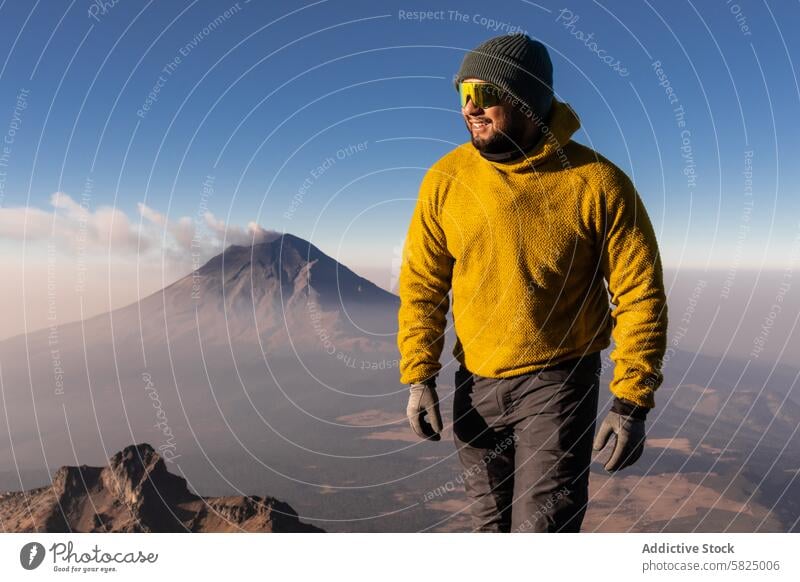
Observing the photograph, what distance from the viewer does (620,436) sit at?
3979mm

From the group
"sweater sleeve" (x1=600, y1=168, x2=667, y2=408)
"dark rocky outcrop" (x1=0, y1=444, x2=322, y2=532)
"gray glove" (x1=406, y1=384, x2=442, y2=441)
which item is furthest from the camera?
"dark rocky outcrop" (x1=0, y1=444, x2=322, y2=532)

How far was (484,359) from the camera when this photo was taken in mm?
4297

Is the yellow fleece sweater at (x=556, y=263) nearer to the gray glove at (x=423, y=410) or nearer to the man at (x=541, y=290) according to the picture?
the man at (x=541, y=290)

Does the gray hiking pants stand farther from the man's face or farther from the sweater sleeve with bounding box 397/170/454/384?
the man's face

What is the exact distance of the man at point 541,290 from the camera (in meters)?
3.99

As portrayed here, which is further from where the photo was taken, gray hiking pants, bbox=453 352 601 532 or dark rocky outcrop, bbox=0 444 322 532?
dark rocky outcrop, bbox=0 444 322 532

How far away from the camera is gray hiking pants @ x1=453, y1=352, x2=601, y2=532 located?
13.1ft

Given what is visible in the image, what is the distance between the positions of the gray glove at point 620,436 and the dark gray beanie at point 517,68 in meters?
1.87

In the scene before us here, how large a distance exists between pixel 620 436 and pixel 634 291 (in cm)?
85

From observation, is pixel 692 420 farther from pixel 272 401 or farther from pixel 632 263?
pixel 632 263

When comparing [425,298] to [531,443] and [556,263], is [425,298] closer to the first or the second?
[556,263]

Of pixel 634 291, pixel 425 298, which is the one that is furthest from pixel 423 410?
pixel 634 291

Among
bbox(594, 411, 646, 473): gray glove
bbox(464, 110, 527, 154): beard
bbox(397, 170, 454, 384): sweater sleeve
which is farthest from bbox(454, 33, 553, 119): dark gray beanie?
bbox(594, 411, 646, 473): gray glove
